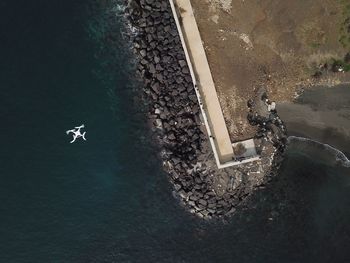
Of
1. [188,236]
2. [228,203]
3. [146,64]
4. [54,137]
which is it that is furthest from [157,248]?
[146,64]

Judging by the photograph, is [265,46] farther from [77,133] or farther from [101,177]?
[101,177]

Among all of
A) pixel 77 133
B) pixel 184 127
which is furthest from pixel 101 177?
pixel 184 127

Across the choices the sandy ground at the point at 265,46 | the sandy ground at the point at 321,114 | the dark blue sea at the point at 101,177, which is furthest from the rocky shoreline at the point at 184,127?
the sandy ground at the point at 265,46

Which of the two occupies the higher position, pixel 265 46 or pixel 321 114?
pixel 265 46

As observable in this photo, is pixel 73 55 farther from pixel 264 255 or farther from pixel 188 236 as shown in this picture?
pixel 264 255

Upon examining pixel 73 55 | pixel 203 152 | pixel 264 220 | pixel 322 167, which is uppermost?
pixel 73 55

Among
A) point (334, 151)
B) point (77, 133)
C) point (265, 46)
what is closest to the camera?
point (265, 46)
